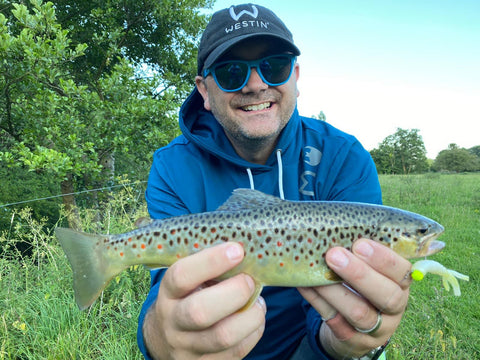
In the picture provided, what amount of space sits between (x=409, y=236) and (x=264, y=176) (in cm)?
122

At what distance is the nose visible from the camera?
263 centimetres

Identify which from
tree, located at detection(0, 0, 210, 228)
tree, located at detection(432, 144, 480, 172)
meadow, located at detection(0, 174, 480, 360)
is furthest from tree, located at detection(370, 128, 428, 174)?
meadow, located at detection(0, 174, 480, 360)

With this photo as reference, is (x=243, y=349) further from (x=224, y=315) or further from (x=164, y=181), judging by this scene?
(x=164, y=181)

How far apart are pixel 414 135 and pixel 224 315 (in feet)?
350

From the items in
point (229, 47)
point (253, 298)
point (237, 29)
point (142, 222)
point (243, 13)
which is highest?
point (243, 13)

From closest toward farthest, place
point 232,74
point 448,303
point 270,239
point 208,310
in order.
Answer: point 208,310, point 270,239, point 232,74, point 448,303

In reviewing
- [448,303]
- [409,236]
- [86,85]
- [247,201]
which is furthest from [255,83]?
[86,85]

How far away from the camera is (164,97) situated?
8938 millimetres

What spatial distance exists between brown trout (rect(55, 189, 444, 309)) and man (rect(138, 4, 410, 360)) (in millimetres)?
128

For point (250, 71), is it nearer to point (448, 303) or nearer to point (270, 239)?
point (270, 239)

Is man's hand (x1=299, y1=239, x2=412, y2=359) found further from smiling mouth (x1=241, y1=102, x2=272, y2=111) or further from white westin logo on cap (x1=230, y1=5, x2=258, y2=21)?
white westin logo on cap (x1=230, y1=5, x2=258, y2=21)

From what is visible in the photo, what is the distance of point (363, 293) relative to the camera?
1.81 meters

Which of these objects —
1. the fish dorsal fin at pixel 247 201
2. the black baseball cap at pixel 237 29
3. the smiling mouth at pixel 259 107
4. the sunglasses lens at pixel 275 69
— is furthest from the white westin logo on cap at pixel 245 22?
the fish dorsal fin at pixel 247 201

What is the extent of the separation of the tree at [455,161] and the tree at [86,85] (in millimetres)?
85954
